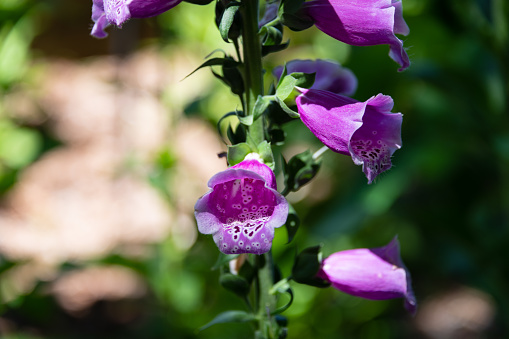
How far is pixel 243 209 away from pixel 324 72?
1.21ft

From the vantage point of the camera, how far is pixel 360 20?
0.91m

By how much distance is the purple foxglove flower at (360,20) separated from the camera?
0.89m

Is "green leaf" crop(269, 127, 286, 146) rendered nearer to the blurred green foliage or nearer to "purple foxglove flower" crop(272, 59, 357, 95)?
"purple foxglove flower" crop(272, 59, 357, 95)

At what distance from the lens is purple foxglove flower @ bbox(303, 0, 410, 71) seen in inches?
35.1

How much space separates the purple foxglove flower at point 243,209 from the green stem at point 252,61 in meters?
0.09

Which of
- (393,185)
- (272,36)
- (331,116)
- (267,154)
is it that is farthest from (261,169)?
(393,185)

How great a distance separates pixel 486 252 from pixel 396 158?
1.56 feet

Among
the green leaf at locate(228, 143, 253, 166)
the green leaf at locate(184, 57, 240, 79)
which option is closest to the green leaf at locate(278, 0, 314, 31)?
the green leaf at locate(184, 57, 240, 79)

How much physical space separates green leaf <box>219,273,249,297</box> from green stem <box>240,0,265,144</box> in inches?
9.6

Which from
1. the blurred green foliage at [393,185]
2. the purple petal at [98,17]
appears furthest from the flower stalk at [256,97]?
the blurred green foliage at [393,185]

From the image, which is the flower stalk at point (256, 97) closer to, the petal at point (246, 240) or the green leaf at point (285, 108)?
the green leaf at point (285, 108)

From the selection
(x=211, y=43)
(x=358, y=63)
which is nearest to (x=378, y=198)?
(x=358, y=63)

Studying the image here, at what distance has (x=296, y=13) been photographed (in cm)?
94

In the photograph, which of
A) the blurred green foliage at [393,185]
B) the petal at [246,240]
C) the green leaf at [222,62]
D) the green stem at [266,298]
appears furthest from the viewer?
the blurred green foliage at [393,185]
